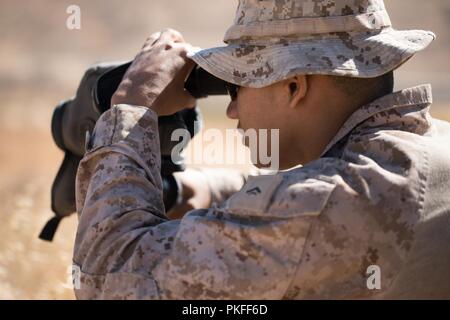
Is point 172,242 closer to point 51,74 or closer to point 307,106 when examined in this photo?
point 307,106

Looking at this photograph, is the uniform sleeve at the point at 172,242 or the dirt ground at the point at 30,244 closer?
the uniform sleeve at the point at 172,242

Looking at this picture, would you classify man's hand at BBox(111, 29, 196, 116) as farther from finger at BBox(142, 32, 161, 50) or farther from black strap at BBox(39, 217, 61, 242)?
black strap at BBox(39, 217, 61, 242)

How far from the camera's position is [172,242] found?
2.06 meters

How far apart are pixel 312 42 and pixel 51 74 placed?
37.2 feet

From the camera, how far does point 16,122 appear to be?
10523 mm

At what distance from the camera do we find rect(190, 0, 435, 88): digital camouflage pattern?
2166mm

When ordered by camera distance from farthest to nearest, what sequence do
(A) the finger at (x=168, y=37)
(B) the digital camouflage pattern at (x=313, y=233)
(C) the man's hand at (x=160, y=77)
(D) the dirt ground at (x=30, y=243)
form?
1. (D) the dirt ground at (x=30, y=243)
2. (A) the finger at (x=168, y=37)
3. (C) the man's hand at (x=160, y=77)
4. (B) the digital camouflage pattern at (x=313, y=233)

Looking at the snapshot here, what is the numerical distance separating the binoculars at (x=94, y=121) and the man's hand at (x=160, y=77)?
0.06 meters

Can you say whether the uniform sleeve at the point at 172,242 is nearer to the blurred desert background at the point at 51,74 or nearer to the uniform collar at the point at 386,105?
the uniform collar at the point at 386,105

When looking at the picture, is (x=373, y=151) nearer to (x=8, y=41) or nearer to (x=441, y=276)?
(x=441, y=276)

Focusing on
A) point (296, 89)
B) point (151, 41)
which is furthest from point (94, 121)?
point (296, 89)

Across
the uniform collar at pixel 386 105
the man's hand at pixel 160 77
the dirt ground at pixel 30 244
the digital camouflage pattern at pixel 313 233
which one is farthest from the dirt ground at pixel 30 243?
the uniform collar at pixel 386 105

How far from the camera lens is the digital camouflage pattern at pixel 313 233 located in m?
1.96
